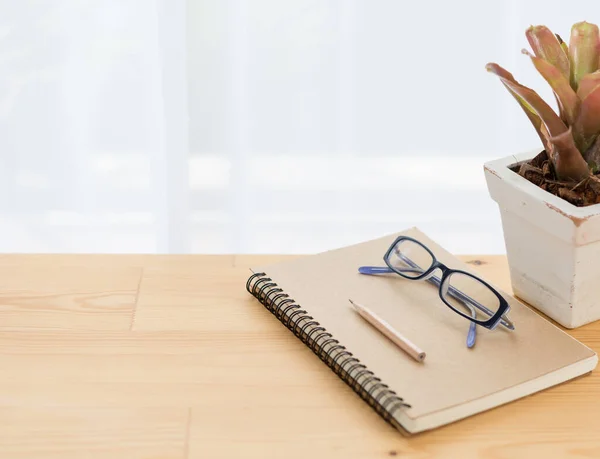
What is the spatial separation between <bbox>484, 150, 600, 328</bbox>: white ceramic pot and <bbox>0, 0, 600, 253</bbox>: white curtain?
683 millimetres

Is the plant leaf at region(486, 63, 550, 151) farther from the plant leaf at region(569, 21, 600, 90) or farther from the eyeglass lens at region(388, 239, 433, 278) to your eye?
the eyeglass lens at region(388, 239, 433, 278)

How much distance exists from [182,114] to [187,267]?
0.60 meters

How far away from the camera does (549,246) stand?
0.88m

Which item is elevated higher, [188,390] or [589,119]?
[589,119]

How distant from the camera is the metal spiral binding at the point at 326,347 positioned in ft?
2.49

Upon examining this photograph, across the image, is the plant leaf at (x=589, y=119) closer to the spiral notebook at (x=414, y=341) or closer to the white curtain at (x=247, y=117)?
the spiral notebook at (x=414, y=341)

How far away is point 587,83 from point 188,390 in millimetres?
466

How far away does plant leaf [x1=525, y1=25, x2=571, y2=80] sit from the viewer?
33.6 inches

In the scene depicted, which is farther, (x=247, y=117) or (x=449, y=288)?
(x=247, y=117)

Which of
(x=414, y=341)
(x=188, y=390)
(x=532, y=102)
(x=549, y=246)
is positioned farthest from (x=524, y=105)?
(x=188, y=390)

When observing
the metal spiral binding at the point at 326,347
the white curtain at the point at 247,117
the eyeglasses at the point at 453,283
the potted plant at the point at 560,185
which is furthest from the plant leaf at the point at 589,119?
the white curtain at the point at 247,117

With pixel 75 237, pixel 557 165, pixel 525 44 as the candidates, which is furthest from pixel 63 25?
pixel 557 165

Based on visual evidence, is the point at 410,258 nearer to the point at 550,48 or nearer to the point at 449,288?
the point at 449,288

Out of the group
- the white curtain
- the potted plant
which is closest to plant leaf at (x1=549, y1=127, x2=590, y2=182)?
the potted plant
